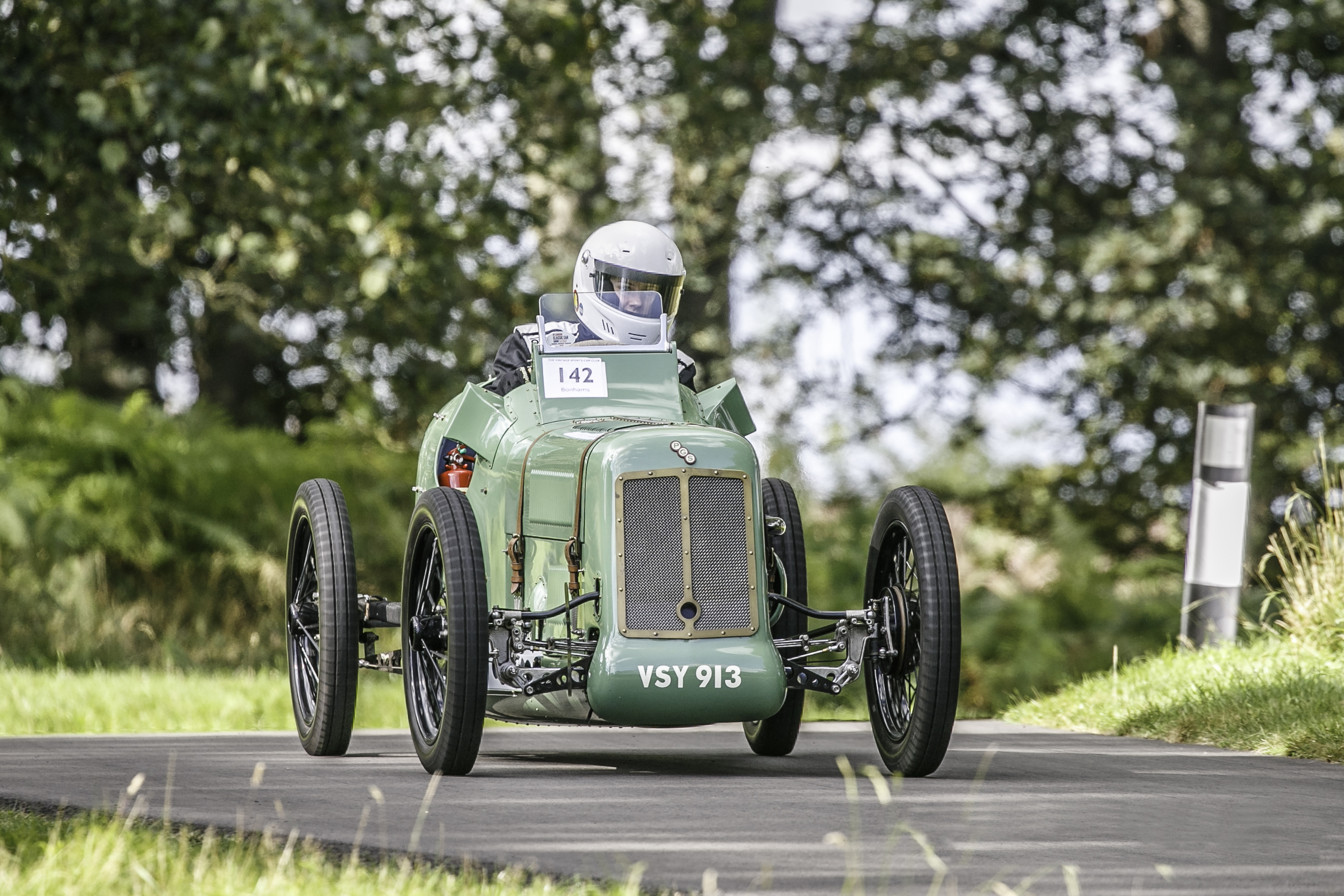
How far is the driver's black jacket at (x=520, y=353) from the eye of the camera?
7.33 meters

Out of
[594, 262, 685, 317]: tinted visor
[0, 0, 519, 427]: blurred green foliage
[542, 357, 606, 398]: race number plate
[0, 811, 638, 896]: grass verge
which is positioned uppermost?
[0, 0, 519, 427]: blurred green foliage

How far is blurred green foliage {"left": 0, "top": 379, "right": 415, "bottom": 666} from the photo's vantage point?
12.7 metres

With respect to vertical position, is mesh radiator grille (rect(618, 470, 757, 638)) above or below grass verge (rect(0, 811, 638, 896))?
above

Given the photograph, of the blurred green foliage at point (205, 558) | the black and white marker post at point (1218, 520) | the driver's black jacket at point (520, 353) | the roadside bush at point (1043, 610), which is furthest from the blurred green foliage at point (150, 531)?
the black and white marker post at point (1218, 520)

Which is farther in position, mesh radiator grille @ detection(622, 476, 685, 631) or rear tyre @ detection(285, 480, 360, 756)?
rear tyre @ detection(285, 480, 360, 756)

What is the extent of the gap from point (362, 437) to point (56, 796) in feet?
39.6

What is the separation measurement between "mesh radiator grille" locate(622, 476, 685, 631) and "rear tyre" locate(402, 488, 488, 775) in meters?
0.53

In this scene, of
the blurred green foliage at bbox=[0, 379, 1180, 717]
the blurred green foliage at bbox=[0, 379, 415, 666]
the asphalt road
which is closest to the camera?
the asphalt road

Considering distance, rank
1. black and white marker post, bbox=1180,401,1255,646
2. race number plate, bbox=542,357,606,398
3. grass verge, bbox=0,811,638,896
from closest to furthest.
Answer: grass verge, bbox=0,811,638,896 < race number plate, bbox=542,357,606,398 < black and white marker post, bbox=1180,401,1255,646

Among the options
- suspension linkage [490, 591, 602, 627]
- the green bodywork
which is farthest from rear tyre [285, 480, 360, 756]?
suspension linkage [490, 591, 602, 627]

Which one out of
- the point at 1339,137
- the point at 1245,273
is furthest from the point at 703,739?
the point at 1339,137

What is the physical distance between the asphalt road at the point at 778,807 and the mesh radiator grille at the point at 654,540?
→ 0.68 m

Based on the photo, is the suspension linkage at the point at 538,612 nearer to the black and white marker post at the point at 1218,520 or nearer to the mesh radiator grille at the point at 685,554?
the mesh radiator grille at the point at 685,554

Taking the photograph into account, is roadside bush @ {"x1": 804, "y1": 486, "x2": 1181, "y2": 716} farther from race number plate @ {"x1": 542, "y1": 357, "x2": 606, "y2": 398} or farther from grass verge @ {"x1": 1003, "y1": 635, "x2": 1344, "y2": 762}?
race number plate @ {"x1": 542, "y1": 357, "x2": 606, "y2": 398}
